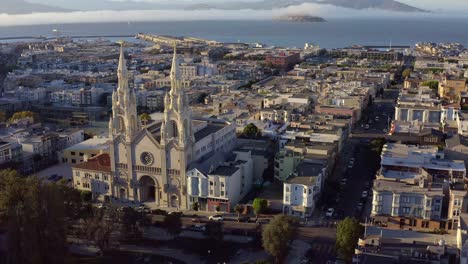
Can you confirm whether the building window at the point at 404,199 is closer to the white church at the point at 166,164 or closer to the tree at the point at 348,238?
the tree at the point at 348,238

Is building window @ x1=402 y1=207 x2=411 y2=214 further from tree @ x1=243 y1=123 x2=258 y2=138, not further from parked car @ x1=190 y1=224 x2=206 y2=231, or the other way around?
tree @ x1=243 y1=123 x2=258 y2=138

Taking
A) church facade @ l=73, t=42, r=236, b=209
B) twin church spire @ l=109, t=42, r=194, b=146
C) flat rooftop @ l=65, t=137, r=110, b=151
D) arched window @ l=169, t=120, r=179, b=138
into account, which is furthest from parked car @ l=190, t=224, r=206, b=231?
flat rooftop @ l=65, t=137, r=110, b=151

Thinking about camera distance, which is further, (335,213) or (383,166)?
(383,166)

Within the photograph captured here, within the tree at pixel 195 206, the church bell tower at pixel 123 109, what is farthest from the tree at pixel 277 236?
the church bell tower at pixel 123 109

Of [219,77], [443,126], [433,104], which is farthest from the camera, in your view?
[219,77]

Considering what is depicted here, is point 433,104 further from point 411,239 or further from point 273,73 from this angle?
point 273,73

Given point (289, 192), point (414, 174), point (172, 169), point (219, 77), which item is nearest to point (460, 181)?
point (414, 174)

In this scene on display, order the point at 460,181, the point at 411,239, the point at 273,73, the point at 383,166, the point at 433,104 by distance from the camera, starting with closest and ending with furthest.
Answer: the point at 411,239 < the point at 460,181 < the point at 383,166 < the point at 433,104 < the point at 273,73
